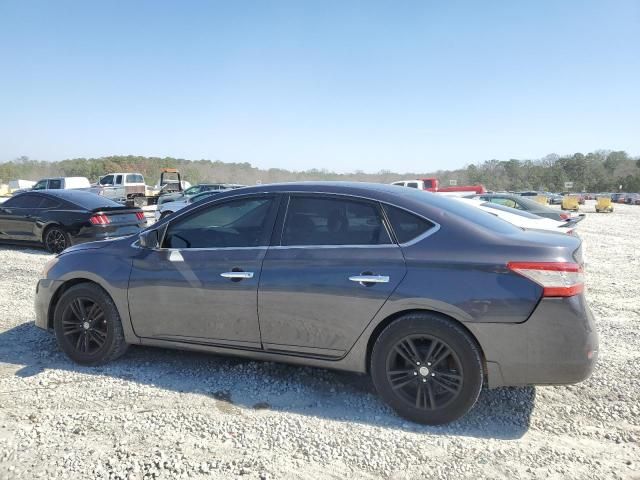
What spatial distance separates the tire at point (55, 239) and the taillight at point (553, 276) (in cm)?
952

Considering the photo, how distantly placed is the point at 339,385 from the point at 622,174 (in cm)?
10475

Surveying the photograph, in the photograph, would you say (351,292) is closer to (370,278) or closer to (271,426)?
(370,278)

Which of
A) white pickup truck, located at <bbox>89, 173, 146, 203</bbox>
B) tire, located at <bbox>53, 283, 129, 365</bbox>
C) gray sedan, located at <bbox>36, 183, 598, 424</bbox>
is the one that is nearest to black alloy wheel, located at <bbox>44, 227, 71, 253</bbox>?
gray sedan, located at <bbox>36, 183, 598, 424</bbox>

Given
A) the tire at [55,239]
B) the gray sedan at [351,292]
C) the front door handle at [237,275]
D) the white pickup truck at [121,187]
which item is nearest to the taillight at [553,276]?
the gray sedan at [351,292]

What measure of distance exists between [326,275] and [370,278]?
0.33 m

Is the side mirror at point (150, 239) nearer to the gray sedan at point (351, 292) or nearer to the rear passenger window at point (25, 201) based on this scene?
the gray sedan at point (351, 292)

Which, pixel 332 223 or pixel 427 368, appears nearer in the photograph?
pixel 427 368

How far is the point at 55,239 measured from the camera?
9906mm

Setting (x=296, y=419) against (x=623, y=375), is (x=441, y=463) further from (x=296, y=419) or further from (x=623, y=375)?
(x=623, y=375)

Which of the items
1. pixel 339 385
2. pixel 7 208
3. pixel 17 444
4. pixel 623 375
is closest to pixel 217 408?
pixel 339 385

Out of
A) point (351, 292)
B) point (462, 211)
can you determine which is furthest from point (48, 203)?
point (462, 211)

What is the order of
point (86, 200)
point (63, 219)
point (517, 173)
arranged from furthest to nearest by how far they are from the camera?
point (517, 173) → point (86, 200) → point (63, 219)

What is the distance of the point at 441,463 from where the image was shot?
2703 millimetres

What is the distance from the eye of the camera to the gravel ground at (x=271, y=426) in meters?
2.67
